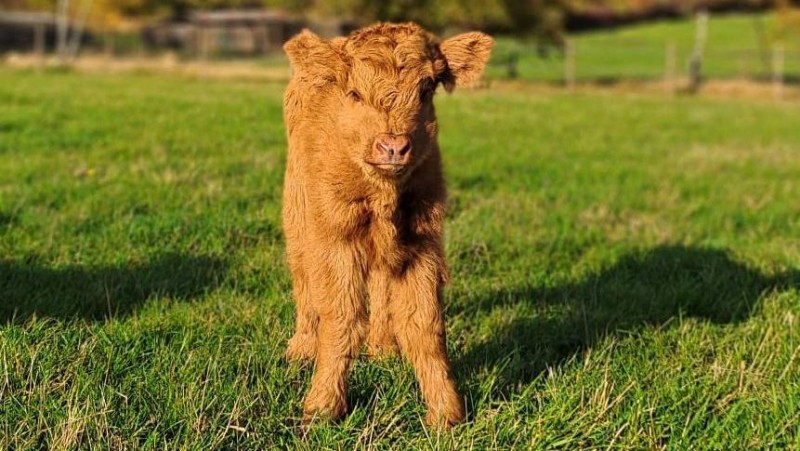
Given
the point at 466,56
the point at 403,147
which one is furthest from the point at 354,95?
the point at 466,56

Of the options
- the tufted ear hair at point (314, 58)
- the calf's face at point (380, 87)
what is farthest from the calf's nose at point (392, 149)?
the tufted ear hair at point (314, 58)

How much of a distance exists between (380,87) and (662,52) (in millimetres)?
47912

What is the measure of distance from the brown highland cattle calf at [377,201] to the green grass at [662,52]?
23.7 m

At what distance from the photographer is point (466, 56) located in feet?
13.2

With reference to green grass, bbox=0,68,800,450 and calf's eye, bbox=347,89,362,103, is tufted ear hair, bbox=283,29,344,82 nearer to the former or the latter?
calf's eye, bbox=347,89,362,103

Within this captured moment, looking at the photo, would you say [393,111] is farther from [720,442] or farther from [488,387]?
[720,442]

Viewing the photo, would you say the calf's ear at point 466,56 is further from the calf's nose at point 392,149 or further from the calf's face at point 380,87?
the calf's nose at point 392,149

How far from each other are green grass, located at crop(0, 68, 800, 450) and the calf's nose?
3.81 ft

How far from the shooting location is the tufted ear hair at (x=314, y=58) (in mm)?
3744

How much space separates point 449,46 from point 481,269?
2.36 m

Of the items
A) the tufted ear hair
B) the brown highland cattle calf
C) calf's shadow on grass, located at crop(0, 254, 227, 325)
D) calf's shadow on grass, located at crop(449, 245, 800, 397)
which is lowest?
calf's shadow on grass, located at crop(449, 245, 800, 397)

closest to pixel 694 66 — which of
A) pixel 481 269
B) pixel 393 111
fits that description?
pixel 481 269

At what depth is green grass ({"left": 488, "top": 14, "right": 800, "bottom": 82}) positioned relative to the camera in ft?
129

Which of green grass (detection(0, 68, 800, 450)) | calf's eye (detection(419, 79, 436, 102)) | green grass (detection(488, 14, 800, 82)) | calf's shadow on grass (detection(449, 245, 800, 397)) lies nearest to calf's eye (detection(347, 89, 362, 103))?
calf's eye (detection(419, 79, 436, 102))
